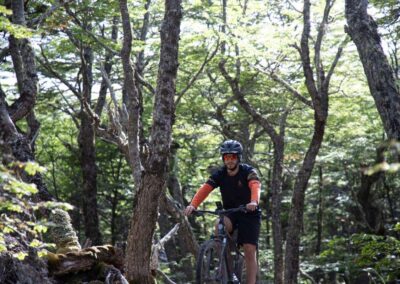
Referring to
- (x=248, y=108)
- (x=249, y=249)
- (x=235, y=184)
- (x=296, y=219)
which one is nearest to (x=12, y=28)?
(x=235, y=184)

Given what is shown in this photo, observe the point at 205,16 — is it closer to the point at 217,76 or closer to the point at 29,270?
the point at 217,76

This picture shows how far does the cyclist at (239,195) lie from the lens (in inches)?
293

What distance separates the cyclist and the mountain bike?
0.54 feet

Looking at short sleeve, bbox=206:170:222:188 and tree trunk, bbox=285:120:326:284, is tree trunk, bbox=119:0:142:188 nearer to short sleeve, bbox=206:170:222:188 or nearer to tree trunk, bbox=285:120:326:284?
short sleeve, bbox=206:170:222:188

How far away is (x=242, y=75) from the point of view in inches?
682

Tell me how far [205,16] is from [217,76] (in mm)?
4009

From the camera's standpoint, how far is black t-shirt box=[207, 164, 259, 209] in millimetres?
7582

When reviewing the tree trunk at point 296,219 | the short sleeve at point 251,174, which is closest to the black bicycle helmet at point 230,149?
the short sleeve at point 251,174

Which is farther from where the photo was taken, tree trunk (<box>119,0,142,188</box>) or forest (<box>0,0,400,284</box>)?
tree trunk (<box>119,0,142,188</box>)

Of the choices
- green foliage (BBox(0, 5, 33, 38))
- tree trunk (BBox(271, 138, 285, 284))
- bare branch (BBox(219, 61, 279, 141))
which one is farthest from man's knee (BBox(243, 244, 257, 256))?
bare branch (BBox(219, 61, 279, 141))

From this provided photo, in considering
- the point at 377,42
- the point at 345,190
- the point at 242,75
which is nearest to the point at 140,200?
the point at 377,42

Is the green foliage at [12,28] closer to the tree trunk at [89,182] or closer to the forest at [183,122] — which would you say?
the forest at [183,122]

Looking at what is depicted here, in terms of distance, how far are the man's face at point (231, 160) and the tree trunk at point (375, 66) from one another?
198 cm

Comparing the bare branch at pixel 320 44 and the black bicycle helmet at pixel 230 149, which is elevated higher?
the bare branch at pixel 320 44
